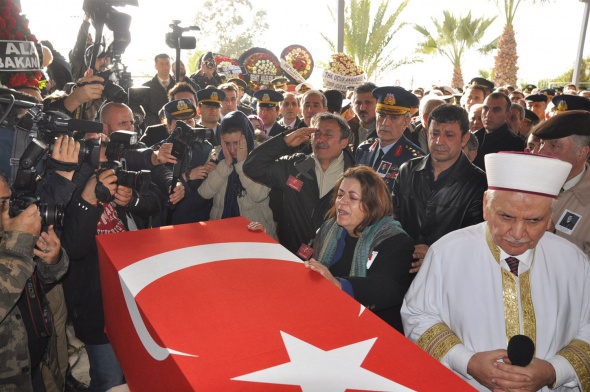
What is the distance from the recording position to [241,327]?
1.72m

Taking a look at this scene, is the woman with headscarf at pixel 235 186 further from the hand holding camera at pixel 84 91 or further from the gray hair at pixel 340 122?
the hand holding camera at pixel 84 91

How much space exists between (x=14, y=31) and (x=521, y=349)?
3576mm

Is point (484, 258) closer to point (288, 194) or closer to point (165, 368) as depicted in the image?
point (165, 368)

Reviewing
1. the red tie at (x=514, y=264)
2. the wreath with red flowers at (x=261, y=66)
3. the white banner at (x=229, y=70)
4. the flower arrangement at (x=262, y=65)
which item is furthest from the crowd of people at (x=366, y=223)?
the flower arrangement at (x=262, y=65)

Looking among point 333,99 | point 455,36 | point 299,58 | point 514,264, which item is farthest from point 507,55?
point 514,264

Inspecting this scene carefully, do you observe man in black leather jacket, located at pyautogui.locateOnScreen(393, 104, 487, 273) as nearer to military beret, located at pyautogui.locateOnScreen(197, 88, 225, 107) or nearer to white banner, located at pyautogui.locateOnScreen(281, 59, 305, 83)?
military beret, located at pyautogui.locateOnScreen(197, 88, 225, 107)

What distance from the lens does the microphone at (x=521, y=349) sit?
5.36 feet

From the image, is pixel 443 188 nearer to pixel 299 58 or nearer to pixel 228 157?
pixel 228 157

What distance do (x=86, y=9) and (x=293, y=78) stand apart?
934cm

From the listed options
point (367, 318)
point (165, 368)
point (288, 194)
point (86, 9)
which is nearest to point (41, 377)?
point (165, 368)

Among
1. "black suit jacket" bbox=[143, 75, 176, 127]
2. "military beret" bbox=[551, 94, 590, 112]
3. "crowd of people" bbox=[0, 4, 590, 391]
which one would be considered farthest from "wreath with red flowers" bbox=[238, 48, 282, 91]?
"crowd of people" bbox=[0, 4, 590, 391]

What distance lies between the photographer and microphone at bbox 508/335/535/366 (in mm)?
1634

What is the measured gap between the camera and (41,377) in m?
2.54

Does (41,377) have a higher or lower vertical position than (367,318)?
lower
